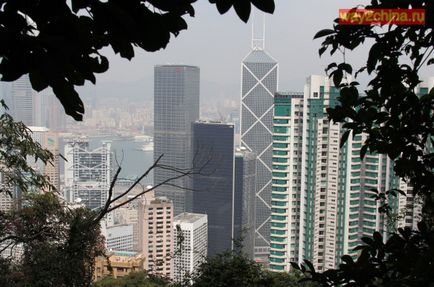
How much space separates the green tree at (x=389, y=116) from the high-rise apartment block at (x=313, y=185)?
146 inches

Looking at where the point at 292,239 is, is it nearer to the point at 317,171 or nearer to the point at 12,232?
the point at 317,171

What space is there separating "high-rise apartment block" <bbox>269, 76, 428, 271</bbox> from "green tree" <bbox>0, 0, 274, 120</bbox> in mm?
4477

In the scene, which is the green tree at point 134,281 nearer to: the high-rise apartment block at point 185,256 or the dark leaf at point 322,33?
the high-rise apartment block at point 185,256

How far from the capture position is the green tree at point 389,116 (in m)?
0.98

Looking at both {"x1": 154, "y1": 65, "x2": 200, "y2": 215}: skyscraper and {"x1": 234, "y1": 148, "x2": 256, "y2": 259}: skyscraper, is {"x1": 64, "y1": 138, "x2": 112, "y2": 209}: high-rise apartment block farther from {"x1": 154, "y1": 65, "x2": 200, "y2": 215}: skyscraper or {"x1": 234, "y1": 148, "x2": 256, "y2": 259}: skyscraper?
{"x1": 154, "y1": 65, "x2": 200, "y2": 215}: skyscraper

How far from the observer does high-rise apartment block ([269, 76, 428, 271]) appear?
5566 millimetres

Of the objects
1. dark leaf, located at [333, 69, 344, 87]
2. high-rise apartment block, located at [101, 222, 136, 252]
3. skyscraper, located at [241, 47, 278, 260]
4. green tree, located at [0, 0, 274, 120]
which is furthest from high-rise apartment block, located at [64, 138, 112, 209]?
skyscraper, located at [241, 47, 278, 260]

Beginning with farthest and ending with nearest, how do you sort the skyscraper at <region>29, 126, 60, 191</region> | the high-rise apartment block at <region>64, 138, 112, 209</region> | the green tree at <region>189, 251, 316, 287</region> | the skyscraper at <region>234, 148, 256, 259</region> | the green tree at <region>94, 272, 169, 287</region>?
the skyscraper at <region>234, 148, 256, 259</region>, the high-rise apartment block at <region>64, 138, 112, 209</region>, the skyscraper at <region>29, 126, 60, 191</region>, the green tree at <region>94, 272, 169, 287</region>, the green tree at <region>189, 251, 316, 287</region>

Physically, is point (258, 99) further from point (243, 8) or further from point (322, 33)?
point (243, 8)

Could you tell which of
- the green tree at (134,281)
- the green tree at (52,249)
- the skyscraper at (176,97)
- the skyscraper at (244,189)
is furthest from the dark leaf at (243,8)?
the skyscraper at (176,97)

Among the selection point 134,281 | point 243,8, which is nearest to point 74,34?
point 243,8

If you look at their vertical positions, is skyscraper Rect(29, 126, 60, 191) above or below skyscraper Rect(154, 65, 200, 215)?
below

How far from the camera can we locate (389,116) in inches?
43.9

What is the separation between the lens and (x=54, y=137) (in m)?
4.30
